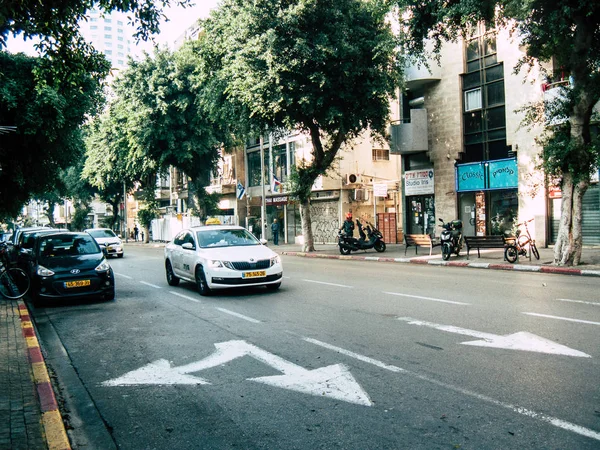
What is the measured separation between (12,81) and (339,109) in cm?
1287

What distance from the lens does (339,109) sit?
22.7m

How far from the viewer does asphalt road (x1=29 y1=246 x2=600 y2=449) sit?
13.1 feet

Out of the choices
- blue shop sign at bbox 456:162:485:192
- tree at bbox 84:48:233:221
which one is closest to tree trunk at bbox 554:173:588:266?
blue shop sign at bbox 456:162:485:192

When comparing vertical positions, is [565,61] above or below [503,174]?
above

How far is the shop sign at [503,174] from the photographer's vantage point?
2392 cm

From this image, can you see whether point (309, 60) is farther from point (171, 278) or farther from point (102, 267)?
point (102, 267)

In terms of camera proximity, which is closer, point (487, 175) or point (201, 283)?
point (201, 283)

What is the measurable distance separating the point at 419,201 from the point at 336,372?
24189 millimetres

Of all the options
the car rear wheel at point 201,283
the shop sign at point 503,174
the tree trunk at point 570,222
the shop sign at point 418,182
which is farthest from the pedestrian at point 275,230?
the car rear wheel at point 201,283

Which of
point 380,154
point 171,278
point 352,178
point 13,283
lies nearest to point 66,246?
point 13,283

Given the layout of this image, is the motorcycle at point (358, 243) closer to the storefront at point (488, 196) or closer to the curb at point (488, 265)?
the curb at point (488, 265)

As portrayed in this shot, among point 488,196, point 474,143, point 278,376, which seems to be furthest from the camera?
point 474,143

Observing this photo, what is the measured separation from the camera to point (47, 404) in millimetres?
4695

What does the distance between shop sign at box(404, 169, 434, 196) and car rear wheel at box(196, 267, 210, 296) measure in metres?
18.6
